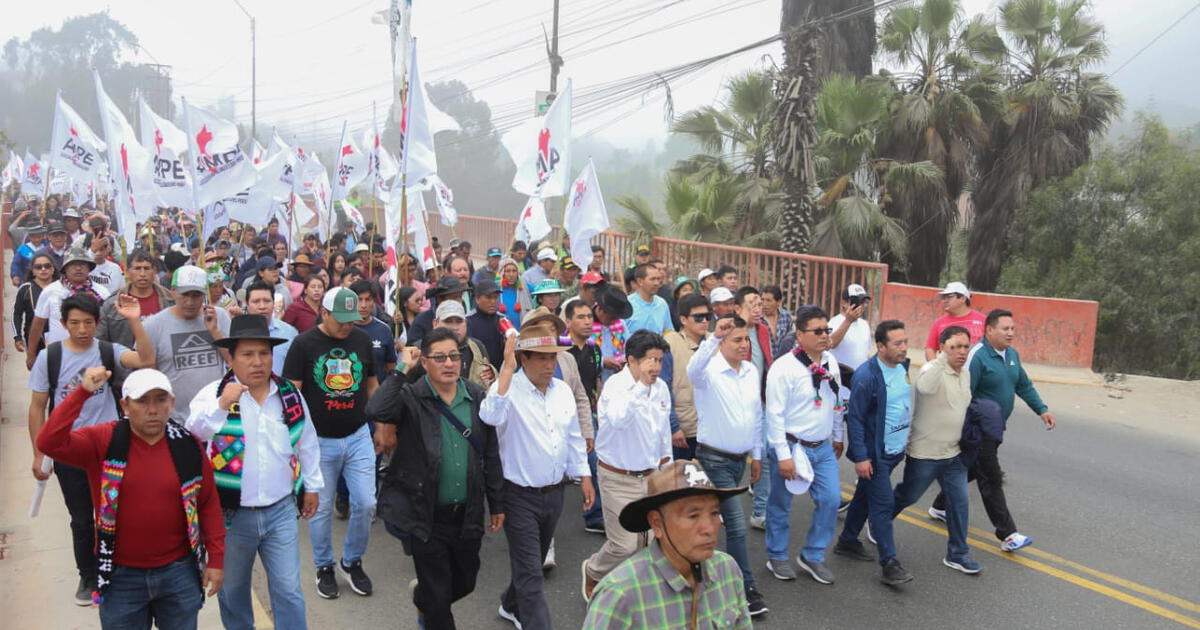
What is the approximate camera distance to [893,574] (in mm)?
5512

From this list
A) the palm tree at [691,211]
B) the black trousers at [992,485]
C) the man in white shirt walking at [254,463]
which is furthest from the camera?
the palm tree at [691,211]

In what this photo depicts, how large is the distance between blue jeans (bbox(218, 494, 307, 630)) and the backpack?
1.40m

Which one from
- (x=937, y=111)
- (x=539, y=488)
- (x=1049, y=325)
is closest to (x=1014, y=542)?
(x=539, y=488)

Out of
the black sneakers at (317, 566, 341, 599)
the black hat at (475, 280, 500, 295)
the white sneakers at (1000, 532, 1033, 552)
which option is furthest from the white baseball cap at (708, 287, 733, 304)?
the black sneakers at (317, 566, 341, 599)

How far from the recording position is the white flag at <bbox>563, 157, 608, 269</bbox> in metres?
10.4

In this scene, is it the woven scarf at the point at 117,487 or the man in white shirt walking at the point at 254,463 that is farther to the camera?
the man in white shirt walking at the point at 254,463

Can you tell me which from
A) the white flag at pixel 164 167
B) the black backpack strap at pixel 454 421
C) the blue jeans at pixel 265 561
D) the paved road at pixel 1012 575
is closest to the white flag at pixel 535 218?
the white flag at pixel 164 167

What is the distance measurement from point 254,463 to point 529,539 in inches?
53.4

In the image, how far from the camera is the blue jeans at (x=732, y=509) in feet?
16.4

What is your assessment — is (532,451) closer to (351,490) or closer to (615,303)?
(351,490)

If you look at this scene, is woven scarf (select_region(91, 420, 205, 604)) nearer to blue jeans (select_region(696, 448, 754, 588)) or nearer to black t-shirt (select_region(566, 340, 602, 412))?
blue jeans (select_region(696, 448, 754, 588))

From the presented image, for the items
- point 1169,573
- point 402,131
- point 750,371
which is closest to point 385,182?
point 402,131

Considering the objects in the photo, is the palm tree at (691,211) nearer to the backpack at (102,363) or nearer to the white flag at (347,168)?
the white flag at (347,168)

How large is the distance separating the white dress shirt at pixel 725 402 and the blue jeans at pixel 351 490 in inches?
78.2
